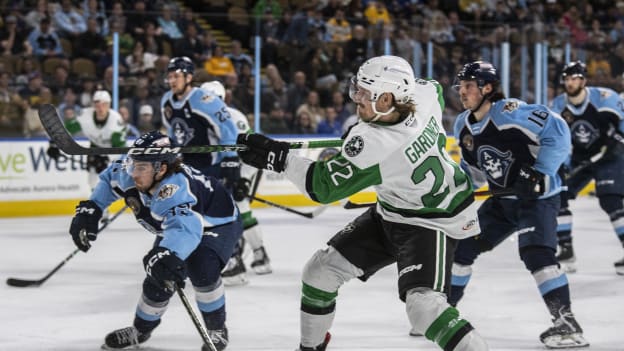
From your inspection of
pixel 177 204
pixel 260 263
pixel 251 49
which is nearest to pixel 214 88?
pixel 260 263

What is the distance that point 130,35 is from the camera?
878 centimetres

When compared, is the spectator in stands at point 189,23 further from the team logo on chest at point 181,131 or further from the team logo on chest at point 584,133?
the team logo on chest at point 584,133

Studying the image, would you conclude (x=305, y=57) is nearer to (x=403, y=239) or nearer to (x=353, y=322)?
(x=353, y=322)

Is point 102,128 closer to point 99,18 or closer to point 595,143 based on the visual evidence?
point 99,18

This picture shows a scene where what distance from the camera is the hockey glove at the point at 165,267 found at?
3.23 meters

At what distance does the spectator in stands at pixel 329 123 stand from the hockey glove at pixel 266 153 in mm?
6436

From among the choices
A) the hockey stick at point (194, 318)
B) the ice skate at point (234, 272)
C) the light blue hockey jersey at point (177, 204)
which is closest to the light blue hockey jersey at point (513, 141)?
the light blue hockey jersey at point (177, 204)

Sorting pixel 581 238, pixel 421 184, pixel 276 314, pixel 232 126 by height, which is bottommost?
pixel 581 238

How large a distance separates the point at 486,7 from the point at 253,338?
7929mm

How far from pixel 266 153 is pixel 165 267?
49 cm

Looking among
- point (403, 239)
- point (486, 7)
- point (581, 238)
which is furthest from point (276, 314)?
point (486, 7)

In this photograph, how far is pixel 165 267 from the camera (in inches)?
127

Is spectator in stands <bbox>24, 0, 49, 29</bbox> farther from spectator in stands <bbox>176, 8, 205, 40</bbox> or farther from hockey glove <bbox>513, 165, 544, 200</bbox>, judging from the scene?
hockey glove <bbox>513, 165, 544, 200</bbox>

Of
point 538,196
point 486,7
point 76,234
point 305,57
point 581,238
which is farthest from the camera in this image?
point 486,7
